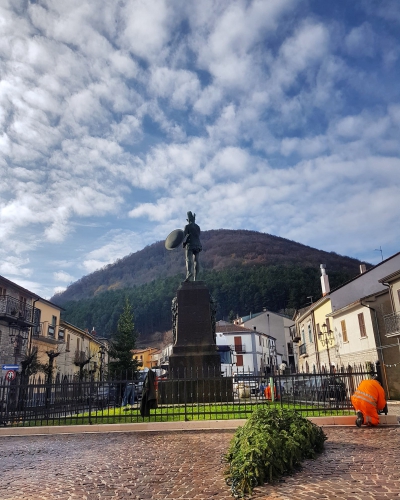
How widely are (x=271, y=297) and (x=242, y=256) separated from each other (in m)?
48.5

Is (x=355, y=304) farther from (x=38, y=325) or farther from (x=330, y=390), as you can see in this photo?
(x=38, y=325)

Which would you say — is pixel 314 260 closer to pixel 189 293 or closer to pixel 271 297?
pixel 271 297

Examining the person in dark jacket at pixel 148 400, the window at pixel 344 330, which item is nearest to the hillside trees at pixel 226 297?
the window at pixel 344 330

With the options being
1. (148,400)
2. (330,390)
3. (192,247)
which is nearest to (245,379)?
(330,390)

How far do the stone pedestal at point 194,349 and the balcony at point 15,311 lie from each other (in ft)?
53.3

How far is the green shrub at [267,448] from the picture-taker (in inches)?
199

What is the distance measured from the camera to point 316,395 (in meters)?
12.2

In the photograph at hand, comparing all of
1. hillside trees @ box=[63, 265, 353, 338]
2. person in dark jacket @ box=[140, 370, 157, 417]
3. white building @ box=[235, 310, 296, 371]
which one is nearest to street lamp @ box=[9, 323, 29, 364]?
person in dark jacket @ box=[140, 370, 157, 417]

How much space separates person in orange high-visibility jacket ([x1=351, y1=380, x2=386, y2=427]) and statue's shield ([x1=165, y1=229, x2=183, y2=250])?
986 cm

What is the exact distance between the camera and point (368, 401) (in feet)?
32.7

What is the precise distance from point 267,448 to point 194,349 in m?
9.93

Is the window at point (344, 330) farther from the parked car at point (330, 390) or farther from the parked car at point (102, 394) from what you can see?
the parked car at point (102, 394)

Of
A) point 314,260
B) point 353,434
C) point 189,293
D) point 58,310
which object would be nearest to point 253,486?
point 353,434

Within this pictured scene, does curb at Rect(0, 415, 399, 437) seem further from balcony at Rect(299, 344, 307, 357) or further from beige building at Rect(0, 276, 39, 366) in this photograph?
balcony at Rect(299, 344, 307, 357)
